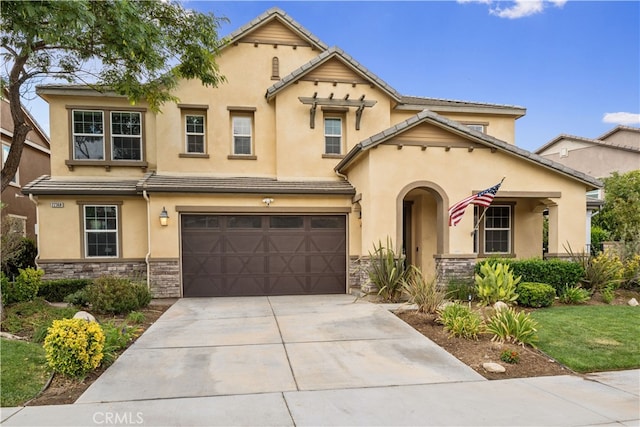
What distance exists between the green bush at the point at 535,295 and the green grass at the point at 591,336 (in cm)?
29

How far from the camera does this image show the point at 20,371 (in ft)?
16.6

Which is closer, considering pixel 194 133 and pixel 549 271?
pixel 549 271

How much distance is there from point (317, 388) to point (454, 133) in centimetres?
841

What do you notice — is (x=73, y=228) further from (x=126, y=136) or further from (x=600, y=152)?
(x=600, y=152)

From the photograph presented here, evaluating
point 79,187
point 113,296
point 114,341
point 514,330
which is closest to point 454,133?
point 514,330

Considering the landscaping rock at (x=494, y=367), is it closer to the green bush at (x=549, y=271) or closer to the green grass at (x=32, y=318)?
the green bush at (x=549, y=271)

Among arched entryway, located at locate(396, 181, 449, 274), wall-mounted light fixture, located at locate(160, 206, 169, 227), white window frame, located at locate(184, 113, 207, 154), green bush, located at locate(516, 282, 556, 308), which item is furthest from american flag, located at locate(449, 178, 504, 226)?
white window frame, located at locate(184, 113, 207, 154)

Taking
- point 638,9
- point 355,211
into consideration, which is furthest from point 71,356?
point 638,9

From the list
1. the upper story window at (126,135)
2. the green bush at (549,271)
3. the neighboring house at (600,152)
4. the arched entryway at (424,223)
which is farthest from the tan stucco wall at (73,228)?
the neighboring house at (600,152)

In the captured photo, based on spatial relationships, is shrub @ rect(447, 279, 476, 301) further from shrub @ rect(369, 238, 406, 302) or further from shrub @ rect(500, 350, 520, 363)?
shrub @ rect(500, 350, 520, 363)

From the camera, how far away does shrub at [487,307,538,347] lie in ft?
21.7

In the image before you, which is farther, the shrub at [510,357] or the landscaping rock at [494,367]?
the shrub at [510,357]

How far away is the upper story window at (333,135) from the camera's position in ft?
43.3

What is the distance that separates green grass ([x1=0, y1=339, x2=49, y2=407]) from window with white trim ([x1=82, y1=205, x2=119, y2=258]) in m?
6.35
